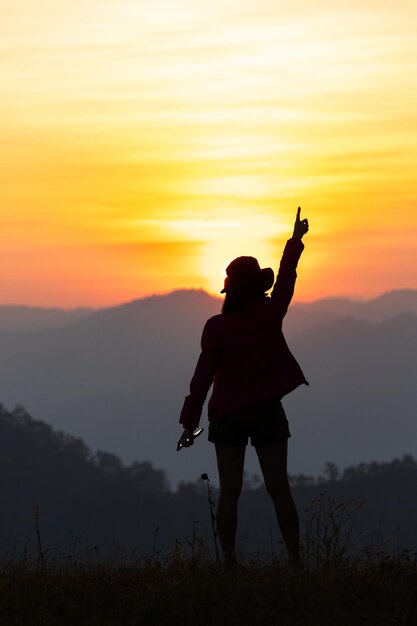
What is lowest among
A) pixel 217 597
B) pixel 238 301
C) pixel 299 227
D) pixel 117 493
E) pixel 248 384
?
pixel 217 597

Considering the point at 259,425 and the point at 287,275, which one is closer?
the point at 259,425

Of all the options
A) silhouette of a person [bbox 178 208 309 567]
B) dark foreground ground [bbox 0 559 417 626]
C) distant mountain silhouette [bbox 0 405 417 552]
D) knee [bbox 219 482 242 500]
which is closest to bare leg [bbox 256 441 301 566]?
silhouette of a person [bbox 178 208 309 567]

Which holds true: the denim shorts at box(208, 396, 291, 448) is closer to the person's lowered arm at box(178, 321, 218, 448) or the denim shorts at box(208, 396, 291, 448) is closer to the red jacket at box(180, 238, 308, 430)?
the red jacket at box(180, 238, 308, 430)

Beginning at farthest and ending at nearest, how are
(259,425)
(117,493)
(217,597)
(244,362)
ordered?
(117,493)
(244,362)
(259,425)
(217,597)

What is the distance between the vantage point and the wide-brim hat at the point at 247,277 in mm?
7781

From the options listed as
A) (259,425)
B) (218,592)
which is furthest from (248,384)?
(218,592)

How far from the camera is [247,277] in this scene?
7785 mm

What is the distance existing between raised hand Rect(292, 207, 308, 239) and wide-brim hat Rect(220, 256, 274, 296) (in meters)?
0.31

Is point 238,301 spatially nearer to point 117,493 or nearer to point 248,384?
point 248,384

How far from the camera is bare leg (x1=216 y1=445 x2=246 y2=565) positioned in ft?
25.5

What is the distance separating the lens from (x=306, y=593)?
→ 6.72m

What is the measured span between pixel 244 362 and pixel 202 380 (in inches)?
10.9

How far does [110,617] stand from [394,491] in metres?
108

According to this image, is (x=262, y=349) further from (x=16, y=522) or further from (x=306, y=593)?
(x=16, y=522)
